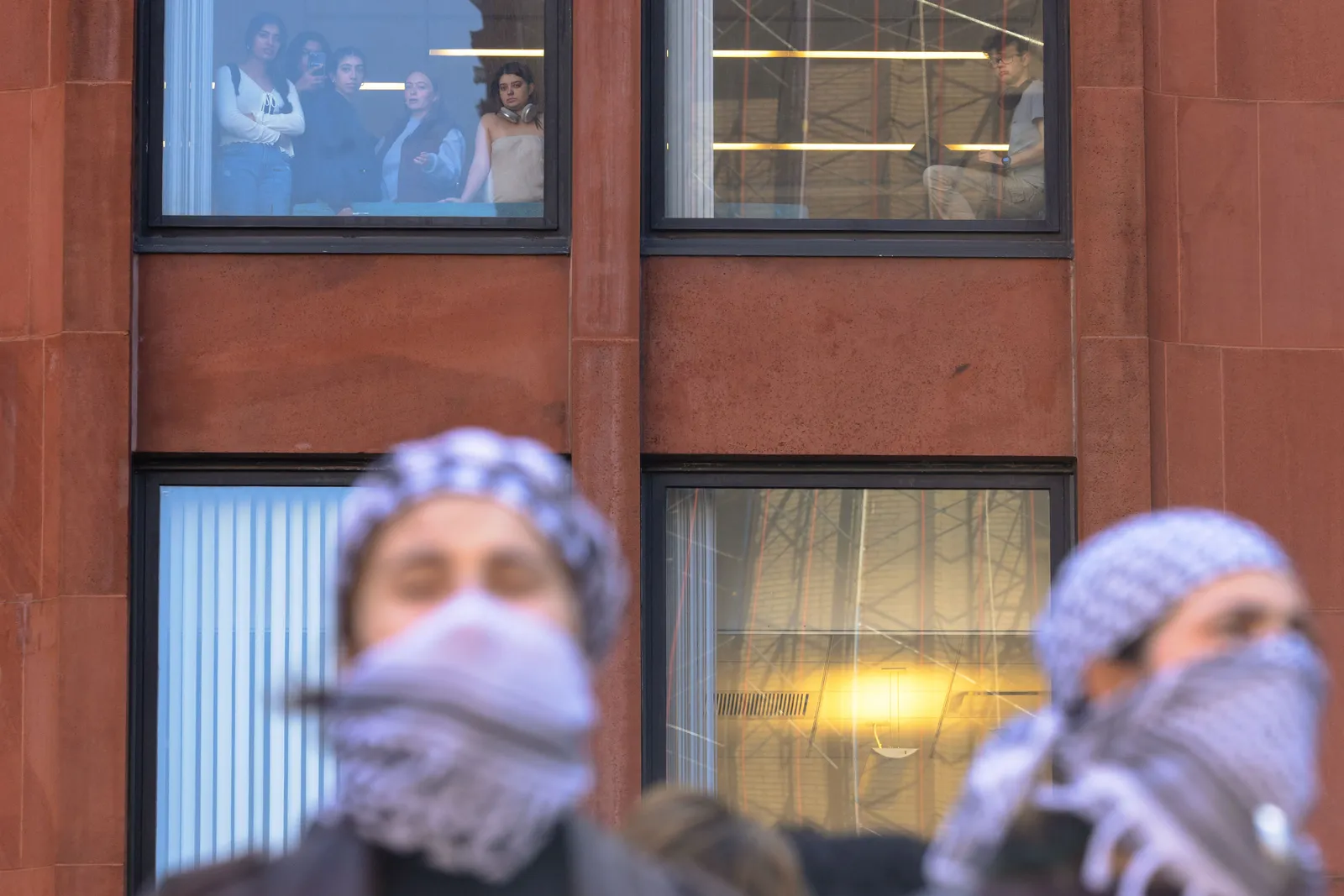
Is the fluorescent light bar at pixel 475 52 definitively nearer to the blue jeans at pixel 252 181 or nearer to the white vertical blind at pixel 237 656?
the blue jeans at pixel 252 181

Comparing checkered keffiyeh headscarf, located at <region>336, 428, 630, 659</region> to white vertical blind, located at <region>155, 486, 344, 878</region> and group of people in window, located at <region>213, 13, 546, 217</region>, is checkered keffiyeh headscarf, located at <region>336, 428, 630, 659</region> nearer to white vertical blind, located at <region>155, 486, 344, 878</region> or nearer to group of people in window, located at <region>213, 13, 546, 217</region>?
white vertical blind, located at <region>155, 486, 344, 878</region>

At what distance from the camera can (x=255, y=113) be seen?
961cm

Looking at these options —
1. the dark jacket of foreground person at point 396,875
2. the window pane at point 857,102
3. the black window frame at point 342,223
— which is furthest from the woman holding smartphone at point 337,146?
the dark jacket of foreground person at point 396,875

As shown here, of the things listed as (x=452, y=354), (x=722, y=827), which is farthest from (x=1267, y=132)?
(x=722, y=827)

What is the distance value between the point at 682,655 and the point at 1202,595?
6487 millimetres

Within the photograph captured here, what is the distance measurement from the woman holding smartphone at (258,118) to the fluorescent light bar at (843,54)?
2101 mm

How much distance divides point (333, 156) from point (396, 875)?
729 cm

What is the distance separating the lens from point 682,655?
9305 mm

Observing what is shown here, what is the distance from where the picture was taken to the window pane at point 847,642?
928 cm

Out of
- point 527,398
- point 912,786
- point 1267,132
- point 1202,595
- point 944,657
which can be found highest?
→ point 1267,132

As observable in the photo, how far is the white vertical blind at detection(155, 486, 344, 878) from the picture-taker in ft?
30.1

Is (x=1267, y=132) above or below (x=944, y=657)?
above

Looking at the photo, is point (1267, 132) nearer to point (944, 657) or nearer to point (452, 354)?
point (944, 657)

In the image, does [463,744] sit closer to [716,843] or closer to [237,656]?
[716,843]
